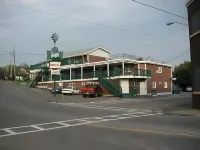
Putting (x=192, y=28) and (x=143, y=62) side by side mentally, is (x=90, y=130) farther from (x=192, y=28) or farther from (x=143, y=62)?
(x=143, y=62)

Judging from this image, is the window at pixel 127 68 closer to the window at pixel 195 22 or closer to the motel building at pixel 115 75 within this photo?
the motel building at pixel 115 75

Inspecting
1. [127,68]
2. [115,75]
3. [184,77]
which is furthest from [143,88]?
[184,77]

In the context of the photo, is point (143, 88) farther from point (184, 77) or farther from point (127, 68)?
point (184, 77)

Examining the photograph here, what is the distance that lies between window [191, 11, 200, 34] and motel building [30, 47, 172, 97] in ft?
76.0

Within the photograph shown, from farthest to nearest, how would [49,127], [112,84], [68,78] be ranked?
[68,78] < [112,84] < [49,127]

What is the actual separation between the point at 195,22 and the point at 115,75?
987 inches

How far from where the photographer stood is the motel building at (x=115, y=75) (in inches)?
1853

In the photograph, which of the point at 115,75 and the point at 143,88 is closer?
the point at 115,75

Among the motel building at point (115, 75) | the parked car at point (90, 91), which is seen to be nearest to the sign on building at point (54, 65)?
the motel building at point (115, 75)

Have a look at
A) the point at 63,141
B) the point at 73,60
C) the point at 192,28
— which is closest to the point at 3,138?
the point at 63,141

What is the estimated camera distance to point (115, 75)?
155 ft

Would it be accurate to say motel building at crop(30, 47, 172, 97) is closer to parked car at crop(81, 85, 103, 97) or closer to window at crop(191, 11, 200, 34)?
parked car at crop(81, 85, 103, 97)

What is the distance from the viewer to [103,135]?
11.3 metres

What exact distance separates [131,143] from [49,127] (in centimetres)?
549
